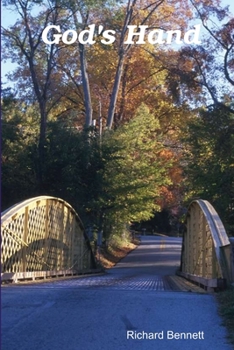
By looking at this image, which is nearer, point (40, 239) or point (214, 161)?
point (40, 239)

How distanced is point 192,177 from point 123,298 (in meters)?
27.5

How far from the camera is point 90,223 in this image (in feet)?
107

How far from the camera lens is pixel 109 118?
1558 inches

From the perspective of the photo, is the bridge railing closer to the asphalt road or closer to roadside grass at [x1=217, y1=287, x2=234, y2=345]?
the asphalt road

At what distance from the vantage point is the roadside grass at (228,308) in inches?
367

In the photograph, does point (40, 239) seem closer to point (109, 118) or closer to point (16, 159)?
point (16, 159)

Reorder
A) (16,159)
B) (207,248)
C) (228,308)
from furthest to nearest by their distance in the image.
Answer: (16,159) → (207,248) → (228,308)

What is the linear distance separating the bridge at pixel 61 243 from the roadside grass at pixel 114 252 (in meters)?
14.6

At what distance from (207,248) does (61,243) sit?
22.3 feet

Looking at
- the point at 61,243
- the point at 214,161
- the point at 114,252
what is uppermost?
the point at 214,161

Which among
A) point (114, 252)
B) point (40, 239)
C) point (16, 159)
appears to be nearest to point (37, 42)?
point (16, 159)

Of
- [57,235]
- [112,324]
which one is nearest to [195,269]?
[57,235]

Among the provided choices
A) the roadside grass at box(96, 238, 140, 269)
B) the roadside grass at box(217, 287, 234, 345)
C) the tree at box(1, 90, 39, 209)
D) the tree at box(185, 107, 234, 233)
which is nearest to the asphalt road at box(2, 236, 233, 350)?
the roadside grass at box(217, 287, 234, 345)

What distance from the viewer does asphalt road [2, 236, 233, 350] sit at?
8.20m
